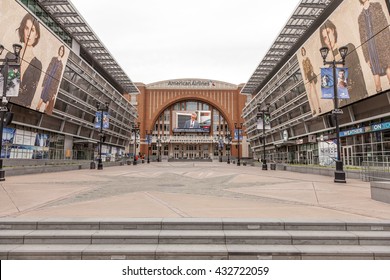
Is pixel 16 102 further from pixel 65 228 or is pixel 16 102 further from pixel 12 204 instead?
pixel 65 228

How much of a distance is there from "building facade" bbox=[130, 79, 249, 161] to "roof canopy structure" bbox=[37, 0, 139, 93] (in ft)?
109

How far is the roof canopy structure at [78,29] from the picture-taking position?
35934 millimetres

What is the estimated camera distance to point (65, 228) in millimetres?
5578

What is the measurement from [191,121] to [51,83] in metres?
65.6

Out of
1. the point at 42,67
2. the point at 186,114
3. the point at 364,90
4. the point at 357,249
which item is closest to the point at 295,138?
the point at 364,90

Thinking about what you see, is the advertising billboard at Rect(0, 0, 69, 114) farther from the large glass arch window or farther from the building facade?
the large glass arch window

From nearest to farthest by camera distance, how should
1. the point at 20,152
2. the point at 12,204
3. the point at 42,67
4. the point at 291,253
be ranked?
the point at 291,253 → the point at 12,204 → the point at 20,152 → the point at 42,67

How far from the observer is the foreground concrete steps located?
4758 mm

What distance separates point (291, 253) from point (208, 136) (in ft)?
305

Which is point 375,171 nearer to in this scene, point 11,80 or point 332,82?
point 332,82

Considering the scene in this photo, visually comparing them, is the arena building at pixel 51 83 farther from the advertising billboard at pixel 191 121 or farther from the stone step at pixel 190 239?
the advertising billboard at pixel 191 121

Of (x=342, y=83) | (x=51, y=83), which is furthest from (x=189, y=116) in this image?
(x=342, y=83)

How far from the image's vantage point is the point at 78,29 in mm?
42656

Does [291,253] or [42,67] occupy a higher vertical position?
[42,67]
